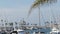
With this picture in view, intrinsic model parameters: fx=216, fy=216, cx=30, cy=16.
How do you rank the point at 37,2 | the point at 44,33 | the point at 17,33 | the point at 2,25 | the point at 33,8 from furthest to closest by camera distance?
the point at 2,25, the point at 17,33, the point at 44,33, the point at 37,2, the point at 33,8

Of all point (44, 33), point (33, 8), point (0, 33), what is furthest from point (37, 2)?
point (0, 33)

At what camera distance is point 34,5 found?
39.7ft

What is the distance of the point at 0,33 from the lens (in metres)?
41.2

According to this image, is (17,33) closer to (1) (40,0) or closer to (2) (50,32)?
(2) (50,32)

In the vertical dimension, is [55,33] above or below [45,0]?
below

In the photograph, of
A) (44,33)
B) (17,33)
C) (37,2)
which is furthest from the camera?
(17,33)

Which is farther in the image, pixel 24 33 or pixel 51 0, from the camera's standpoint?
pixel 24 33

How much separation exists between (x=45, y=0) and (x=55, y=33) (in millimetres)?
23835

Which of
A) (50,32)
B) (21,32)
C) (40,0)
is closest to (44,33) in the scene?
(50,32)

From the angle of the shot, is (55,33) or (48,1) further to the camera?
(55,33)

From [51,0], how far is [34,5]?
3.43 ft

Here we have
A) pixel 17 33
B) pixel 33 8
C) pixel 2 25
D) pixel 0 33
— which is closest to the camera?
pixel 33 8

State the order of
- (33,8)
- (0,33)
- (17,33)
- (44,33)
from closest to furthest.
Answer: (33,8) < (44,33) < (17,33) < (0,33)

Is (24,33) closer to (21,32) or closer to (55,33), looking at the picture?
(21,32)
